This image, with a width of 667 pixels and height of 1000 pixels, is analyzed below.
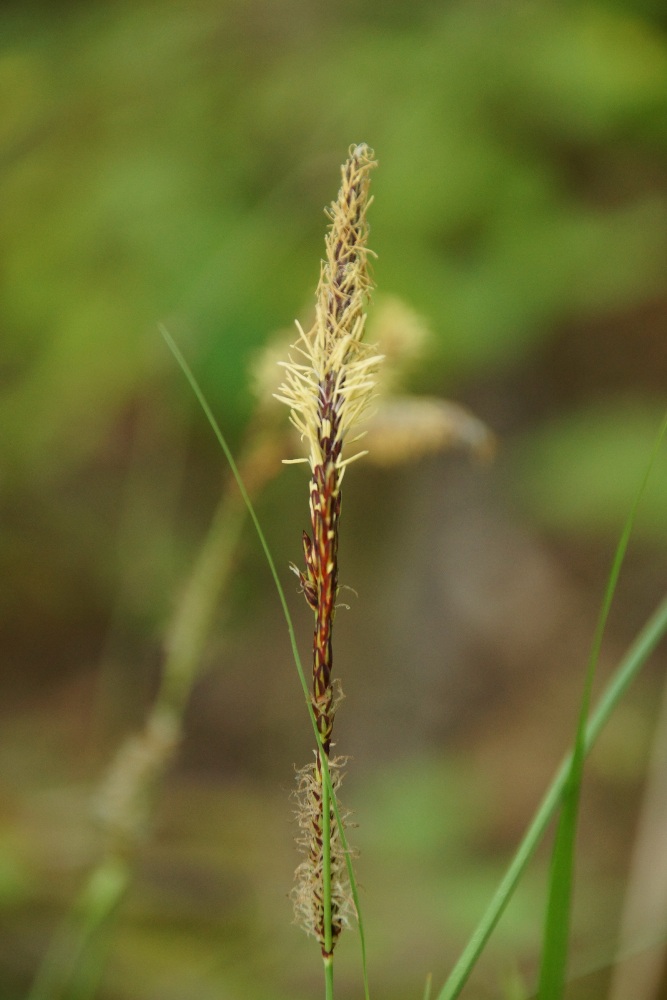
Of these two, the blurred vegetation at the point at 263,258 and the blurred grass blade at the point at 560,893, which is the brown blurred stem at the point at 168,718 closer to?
the blurred grass blade at the point at 560,893

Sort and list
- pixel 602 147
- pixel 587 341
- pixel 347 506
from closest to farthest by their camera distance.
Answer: pixel 602 147 → pixel 347 506 → pixel 587 341

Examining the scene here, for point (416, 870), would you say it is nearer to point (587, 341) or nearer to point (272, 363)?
point (272, 363)

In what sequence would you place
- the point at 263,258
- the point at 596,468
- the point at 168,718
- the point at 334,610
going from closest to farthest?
the point at 334,610 → the point at 168,718 → the point at 263,258 → the point at 596,468

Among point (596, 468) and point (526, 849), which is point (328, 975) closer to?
A: point (526, 849)

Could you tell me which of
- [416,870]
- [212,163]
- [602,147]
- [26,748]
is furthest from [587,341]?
[26,748]

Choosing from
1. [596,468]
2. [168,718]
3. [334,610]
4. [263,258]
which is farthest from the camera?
[596,468]

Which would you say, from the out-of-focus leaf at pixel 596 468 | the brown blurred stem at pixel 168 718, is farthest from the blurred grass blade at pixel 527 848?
the out-of-focus leaf at pixel 596 468

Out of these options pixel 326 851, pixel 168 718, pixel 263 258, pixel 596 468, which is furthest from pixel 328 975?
pixel 596 468

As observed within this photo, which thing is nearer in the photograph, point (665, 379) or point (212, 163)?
point (212, 163)
